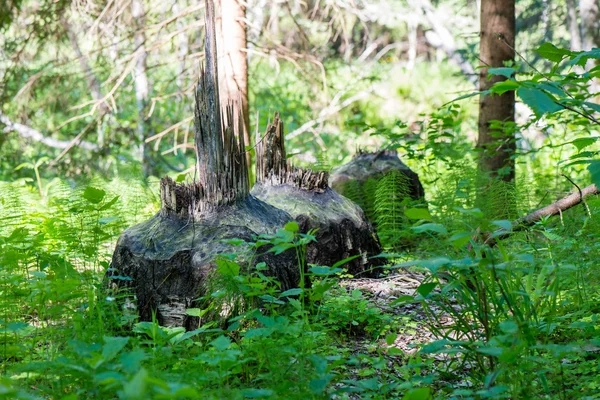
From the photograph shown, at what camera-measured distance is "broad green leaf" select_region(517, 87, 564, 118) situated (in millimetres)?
A: 2340

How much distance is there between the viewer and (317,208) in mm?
5184

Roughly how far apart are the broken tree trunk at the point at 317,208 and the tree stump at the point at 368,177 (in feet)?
4.19

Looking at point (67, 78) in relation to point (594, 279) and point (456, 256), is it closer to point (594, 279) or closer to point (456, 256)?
point (456, 256)

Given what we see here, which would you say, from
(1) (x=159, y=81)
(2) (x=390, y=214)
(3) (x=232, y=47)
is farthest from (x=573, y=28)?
(2) (x=390, y=214)

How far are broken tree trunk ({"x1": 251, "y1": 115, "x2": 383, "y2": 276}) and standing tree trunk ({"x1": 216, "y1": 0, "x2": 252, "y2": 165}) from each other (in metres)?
1.64

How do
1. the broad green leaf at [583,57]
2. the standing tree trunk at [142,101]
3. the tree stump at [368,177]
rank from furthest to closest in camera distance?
the standing tree trunk at [142,101], the tree stump at [368,177], the broad green leaf at [583,57]

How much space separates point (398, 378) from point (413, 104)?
16617mm

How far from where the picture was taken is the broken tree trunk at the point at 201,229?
373 cm

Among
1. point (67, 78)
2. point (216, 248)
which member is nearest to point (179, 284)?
point (216, 248)

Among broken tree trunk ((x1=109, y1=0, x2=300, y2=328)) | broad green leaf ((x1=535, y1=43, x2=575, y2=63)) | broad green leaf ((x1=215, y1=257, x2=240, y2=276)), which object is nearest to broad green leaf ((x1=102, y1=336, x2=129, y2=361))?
broad green leaf ((x1=215, y1=257, x2=240, y2=276))

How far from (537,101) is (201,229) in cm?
230

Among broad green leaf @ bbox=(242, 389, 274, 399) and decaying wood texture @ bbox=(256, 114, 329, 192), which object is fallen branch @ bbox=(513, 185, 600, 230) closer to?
decaying wood texture @ bbox=(256, 114, 329, 192)

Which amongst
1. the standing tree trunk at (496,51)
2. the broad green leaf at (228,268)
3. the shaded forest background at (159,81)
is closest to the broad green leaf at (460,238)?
the broad green leaf at (228,268)

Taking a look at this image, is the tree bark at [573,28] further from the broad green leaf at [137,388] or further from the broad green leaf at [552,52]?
the broad green leaf at [137,388]
